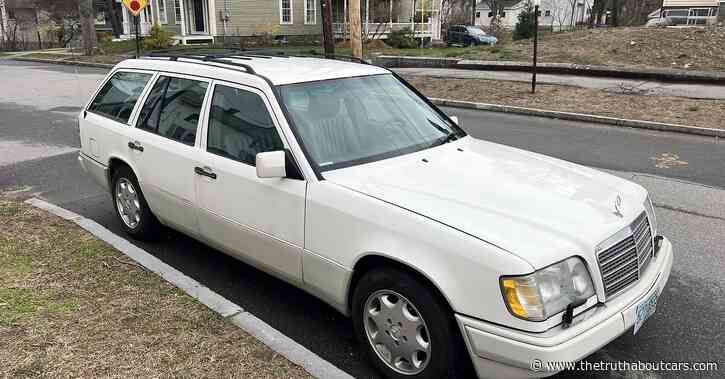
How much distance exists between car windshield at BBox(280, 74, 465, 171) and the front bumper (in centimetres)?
136

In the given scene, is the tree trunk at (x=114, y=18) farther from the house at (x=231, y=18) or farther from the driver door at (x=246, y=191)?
the driver door at (x=246, y=191)

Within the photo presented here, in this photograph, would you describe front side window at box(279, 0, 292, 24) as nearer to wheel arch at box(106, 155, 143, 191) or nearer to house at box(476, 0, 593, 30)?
house at box(476, 0, 593, 30)

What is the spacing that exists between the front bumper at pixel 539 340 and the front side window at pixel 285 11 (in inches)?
1403

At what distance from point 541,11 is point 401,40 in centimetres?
3443

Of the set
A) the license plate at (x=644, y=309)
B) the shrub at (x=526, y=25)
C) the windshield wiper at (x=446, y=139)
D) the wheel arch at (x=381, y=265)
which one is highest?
the shrub at (x=526, y=25)

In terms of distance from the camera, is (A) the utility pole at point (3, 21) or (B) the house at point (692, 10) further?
(A) the utility pole at point (3, 21)

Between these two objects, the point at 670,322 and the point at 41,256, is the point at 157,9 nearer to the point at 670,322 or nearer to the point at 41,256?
the point at 41,256

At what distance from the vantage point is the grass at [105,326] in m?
3.17

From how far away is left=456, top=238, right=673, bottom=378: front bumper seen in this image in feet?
8.48

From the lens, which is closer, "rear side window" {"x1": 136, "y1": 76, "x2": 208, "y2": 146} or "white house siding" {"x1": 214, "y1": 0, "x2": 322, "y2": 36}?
"rear side window" {"x1": 136, "y1": 76, "x2": 208, "y2": 146}

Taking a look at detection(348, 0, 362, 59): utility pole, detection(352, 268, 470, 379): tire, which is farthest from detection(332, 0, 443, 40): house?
detection(352, 268, 470, 379): tire

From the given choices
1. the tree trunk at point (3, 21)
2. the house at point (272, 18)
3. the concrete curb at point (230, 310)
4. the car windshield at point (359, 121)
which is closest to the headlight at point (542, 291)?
the concrete curb at point (230, 310)

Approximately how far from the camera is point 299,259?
3521 mm

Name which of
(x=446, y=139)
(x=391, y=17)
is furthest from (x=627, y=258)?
(x=391, y=17)
